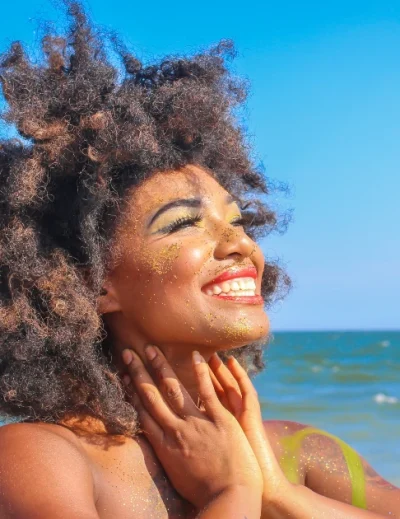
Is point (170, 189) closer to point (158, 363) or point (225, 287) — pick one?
point (225, 287)

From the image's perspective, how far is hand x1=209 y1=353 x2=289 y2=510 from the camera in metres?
3.12

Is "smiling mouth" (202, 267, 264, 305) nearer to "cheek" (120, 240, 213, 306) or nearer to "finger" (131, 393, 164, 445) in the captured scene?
"cheek" (120, 240, 213, 306)

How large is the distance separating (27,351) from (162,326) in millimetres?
577

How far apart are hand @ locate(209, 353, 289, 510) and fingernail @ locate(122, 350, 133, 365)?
1.16ft

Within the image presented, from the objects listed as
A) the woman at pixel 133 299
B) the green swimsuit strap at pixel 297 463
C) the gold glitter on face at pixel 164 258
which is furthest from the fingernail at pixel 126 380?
the green swimsuit strap at pixel 297 463

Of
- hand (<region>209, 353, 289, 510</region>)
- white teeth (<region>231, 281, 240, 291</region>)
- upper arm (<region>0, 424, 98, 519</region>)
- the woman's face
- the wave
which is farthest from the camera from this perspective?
the wave

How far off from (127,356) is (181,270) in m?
0.46

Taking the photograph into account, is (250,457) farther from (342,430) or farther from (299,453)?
(342,430)

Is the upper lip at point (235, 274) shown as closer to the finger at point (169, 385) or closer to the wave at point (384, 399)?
the finger at point (169, 385)

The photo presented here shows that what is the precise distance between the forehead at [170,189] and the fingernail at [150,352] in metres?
0.59

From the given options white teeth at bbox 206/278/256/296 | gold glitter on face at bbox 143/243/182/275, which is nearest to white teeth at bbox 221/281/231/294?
white teeth at bbox 206/278/256/296

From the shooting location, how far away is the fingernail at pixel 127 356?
3.46m

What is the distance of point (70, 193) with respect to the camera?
3.56 metres

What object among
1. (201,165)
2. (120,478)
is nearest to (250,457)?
(120,478)
